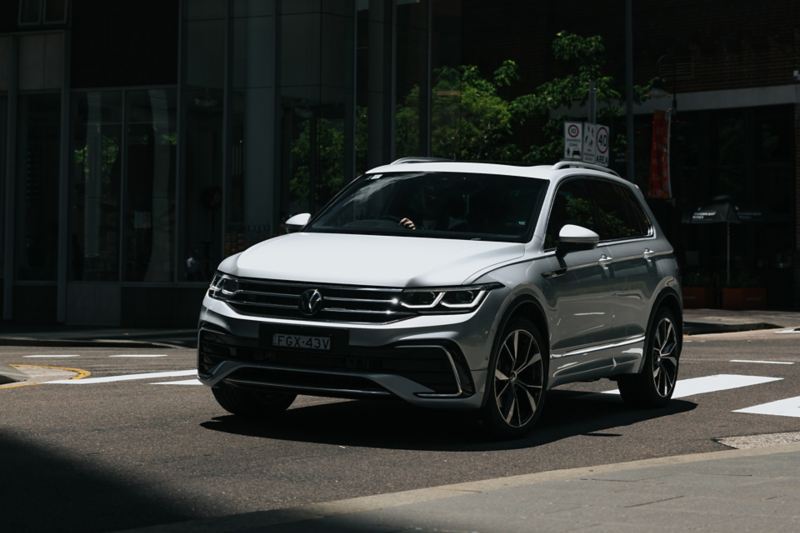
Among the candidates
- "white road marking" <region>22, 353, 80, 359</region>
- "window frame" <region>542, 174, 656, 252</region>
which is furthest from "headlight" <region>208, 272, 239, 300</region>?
"white road marking" <region>22, 353, 80, 359</region>

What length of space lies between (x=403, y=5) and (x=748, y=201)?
17245 mm

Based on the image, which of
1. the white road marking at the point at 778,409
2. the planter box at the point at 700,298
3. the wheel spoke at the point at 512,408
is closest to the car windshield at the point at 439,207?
the wheel spoke at the point at 512,408

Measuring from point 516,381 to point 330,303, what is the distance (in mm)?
1417

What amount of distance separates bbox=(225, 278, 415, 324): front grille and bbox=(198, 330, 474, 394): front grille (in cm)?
20

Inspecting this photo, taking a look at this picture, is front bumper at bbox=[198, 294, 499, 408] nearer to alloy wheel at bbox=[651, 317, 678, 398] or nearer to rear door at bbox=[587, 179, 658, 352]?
rear door at bbox=[587, 179, 658, 352]

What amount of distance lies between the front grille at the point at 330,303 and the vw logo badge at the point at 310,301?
0.01 m

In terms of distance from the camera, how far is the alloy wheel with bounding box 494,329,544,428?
995 centimetres

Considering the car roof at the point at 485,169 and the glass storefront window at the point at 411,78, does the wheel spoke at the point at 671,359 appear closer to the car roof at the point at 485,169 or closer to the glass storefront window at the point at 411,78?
the car roof at the point at 485,169

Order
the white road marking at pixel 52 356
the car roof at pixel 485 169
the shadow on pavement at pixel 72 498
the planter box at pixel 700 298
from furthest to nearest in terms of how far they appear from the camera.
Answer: the planter box at pixel 700 298, the white road marking at pixel 52 356, the car roof at pixel 485 169, the shadow on pavement at pixel 72 498

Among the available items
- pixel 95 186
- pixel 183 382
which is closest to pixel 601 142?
pixel 95 186

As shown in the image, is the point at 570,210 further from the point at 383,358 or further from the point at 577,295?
the point at 383,358

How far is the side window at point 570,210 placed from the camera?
35.7 feet

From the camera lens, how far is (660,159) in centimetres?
3975

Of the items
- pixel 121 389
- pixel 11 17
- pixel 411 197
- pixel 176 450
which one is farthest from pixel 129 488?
pixel 11 17
